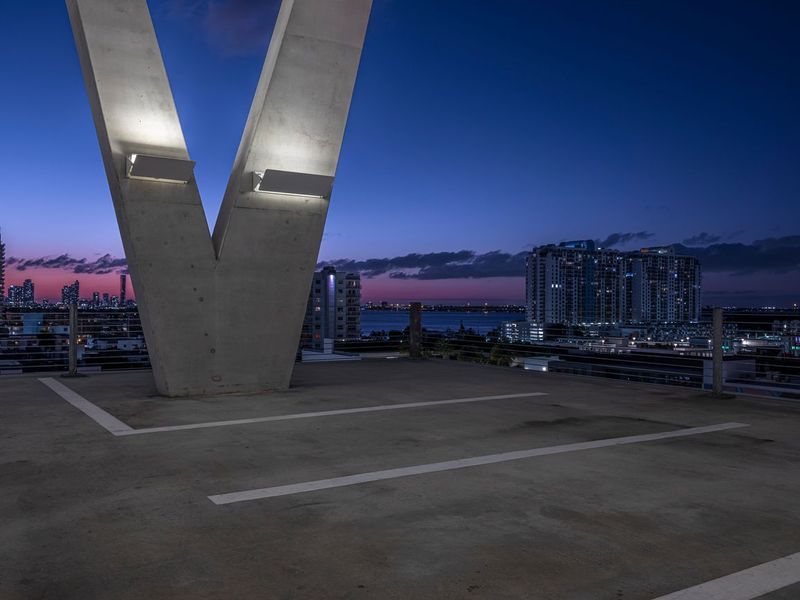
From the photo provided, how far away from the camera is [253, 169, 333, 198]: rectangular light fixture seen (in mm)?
7609

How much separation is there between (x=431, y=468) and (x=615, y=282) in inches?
2123

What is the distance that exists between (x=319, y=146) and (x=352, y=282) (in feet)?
285

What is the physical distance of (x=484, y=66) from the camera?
78.3 ft

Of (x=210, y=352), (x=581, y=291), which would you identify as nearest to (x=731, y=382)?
(x=210, y=352)

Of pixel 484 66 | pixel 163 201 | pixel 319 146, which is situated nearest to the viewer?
pixel 163 201

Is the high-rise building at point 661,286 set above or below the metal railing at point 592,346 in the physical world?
above

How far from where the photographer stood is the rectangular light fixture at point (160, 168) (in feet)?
22.9

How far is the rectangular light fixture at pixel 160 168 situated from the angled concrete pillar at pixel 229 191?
0.01m

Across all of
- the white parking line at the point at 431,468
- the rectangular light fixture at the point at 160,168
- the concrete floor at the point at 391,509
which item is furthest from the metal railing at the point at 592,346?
the rectangular light fixture at the point at 160,168

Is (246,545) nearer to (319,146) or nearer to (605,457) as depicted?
(605,457)

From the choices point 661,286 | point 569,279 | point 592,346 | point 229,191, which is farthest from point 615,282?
point 229,191

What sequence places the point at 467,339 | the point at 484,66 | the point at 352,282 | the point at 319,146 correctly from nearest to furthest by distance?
the point at 319,146 → the point at 467,339 → the point at 484,66 → the point at 352,282

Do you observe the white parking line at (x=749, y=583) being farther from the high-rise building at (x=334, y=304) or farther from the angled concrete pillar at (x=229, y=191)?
the high-rise building at (x=334, y=304)

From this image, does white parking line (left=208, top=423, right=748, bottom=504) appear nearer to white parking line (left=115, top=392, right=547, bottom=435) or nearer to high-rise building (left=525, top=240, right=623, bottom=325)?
white parking line (left=115, top=392, right=547, bottom=435)
